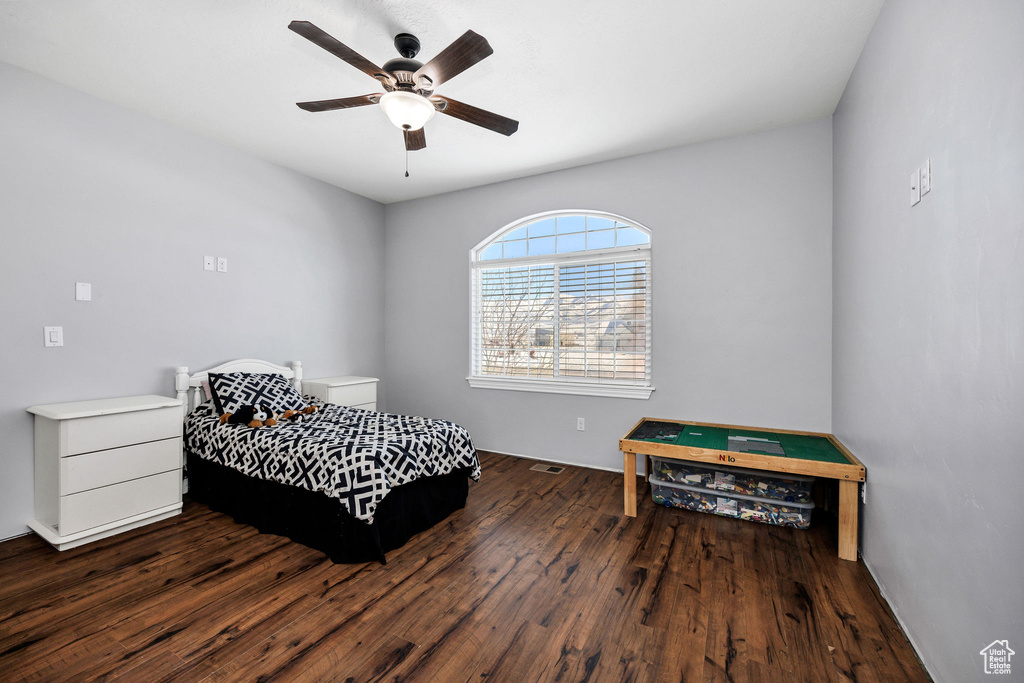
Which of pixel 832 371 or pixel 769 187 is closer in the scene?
pixel 832 371

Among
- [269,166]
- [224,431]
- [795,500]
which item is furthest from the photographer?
[269,166]

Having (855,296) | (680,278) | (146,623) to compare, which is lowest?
(146,623)

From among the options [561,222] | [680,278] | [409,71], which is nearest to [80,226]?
[409,71]

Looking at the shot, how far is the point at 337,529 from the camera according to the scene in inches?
90.6

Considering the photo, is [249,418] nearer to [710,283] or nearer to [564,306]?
[564,306]

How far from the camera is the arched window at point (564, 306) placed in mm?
3727

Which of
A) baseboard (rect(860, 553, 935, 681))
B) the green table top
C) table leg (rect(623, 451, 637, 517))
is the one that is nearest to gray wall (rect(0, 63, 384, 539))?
table leg (rect(623, 451, 637, 517))

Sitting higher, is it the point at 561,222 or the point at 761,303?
the point at 561,222

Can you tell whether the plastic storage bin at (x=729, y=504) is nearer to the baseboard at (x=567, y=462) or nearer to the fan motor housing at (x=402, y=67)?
the baseboard at (x=567, y=462)

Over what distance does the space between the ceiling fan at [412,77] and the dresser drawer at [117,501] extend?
2.37m

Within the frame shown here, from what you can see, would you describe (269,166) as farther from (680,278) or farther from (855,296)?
(855,296)

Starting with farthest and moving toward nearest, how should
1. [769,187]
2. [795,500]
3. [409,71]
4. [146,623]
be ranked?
1. [769,187]
2. [795,500]
3. [409,71]
4. [146,623]

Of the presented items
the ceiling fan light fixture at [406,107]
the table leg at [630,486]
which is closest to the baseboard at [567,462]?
the table leg at [630,486]

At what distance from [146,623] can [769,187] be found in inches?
167
